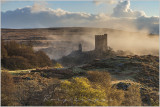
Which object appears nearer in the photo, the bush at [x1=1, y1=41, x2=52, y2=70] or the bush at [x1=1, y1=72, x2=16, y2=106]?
the bush at [x1=1, y1=72, x2=16, y2=106]

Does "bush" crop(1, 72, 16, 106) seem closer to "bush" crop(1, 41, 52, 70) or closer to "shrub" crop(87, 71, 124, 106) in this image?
"shrub" crop(87, 71, 124, 106)

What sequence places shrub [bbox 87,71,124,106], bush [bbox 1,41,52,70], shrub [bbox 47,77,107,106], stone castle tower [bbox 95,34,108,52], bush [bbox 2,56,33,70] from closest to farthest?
shrub [bbox 47,77,107,106], shrub [bbox 87,71,124,106], bush [bbox 2,56,33,70], bush [bbox 1,41,52,70], stone castle tower [bbox 95,34,108,52]

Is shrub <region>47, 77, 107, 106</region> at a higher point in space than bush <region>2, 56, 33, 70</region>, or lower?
higher

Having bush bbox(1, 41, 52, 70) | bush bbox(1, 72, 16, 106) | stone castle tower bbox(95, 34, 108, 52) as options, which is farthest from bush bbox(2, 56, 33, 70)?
stone castle tower bbox(95, 34, 108, 52)

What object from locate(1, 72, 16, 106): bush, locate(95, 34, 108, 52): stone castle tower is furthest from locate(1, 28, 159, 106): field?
locate(95, 34, 108, 52): stone castle tower

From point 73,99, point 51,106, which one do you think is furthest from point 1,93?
point 73,99

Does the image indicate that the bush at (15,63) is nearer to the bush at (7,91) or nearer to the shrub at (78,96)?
the bush at (7,91)

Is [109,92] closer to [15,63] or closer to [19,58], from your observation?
[15,63]

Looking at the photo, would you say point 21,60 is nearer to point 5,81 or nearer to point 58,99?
point 5,81

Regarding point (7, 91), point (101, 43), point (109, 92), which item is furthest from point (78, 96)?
point (101, 43)

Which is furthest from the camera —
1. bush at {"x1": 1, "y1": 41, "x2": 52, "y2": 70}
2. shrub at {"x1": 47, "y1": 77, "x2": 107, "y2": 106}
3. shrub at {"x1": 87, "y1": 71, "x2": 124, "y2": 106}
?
bush at {"x1": 1, "y1": 41, "x2": 52, "y2": 70}

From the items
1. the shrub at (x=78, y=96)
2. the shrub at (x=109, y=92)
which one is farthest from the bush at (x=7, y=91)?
the shrub at (x=109, y=92)

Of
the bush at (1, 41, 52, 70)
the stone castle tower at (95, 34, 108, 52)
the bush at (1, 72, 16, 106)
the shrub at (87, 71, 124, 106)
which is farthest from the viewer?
the stone castle tower at (95, 34, 108, 52)

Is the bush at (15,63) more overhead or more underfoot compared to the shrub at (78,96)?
more underfoot
